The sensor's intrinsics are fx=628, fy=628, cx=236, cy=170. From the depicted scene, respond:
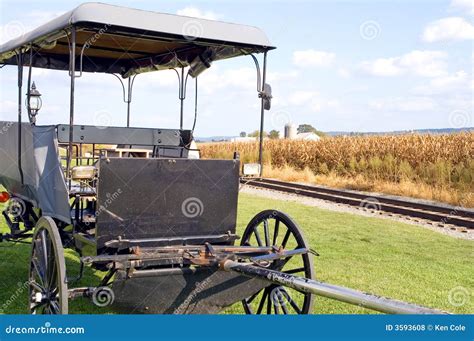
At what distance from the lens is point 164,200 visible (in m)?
5.35

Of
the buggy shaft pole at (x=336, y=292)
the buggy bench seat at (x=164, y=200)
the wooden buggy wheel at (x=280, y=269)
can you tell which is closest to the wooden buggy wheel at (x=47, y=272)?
the buggy bench seat at (x=164, y=200)

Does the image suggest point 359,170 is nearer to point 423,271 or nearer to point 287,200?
point 287,200

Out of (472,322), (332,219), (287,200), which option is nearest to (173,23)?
(472,322)

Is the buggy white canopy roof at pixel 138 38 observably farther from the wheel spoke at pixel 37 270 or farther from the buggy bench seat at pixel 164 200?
the wheel spoke at pixel 37 270

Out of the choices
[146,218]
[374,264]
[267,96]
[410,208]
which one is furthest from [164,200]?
[410,208]

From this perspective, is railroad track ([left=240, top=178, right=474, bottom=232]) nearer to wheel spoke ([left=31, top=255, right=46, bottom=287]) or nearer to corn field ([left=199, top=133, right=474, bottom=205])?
corn field ([left=199, top=133, right=474, bottom=205])

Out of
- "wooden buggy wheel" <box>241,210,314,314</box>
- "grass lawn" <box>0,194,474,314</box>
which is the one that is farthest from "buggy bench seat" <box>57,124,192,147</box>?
"grass lawn" <box>0,194,474,314</box>

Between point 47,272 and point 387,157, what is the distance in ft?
65.6

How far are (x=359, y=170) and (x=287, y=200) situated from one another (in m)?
8.46

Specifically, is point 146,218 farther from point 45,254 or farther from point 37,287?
point 37,287

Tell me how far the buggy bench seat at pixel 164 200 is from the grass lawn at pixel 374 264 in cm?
118

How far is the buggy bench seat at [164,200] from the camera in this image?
5.05 metres

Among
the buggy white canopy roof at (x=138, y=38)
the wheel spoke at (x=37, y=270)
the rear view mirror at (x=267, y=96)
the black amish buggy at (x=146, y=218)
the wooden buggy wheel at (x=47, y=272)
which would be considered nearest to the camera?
the wooden buggy wheel at (x=47, y=272)

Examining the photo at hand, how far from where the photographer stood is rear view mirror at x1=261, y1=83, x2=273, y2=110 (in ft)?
20.3
